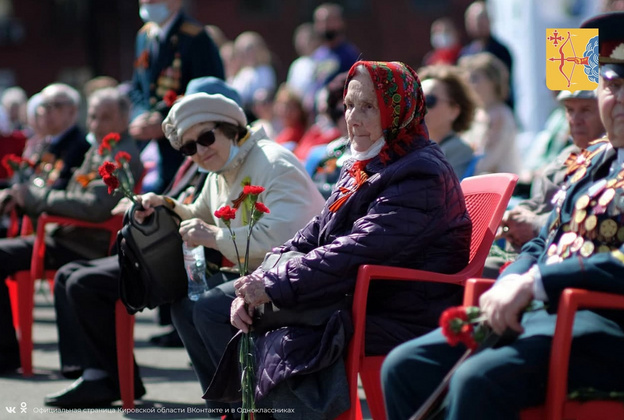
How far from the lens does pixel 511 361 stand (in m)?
3.06

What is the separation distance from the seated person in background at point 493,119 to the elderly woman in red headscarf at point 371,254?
3092 mm

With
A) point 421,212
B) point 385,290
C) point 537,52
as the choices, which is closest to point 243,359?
point 385,290

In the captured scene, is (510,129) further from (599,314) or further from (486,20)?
(599,314)

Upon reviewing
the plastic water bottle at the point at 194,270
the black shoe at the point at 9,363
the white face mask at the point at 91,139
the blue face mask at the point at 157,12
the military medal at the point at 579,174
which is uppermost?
the blue face mask at the point at 157,12

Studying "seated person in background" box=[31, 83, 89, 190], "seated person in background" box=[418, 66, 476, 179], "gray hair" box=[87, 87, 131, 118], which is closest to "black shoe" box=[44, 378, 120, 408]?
"seated person in background" box=[31, 83, 89, 190]

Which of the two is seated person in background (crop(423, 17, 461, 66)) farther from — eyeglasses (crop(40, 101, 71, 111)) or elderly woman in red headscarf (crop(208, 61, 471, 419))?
elderly woman in red headscarf (crop(208, 61, 471, 419))

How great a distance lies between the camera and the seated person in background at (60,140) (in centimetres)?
683

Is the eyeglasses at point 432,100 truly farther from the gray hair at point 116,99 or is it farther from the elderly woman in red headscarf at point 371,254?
the gray hair at point 116,99

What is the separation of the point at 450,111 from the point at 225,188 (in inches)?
62.1

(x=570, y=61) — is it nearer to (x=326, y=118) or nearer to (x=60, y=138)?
(x=60, y=138)

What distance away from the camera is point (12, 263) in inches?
255

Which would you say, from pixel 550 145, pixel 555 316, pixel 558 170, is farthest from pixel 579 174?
pixel 550 145

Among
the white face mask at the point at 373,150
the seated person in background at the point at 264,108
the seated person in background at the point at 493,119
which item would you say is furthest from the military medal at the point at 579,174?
the seated person in background at the point at 264,108

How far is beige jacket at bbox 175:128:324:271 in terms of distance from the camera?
15.1 ft
